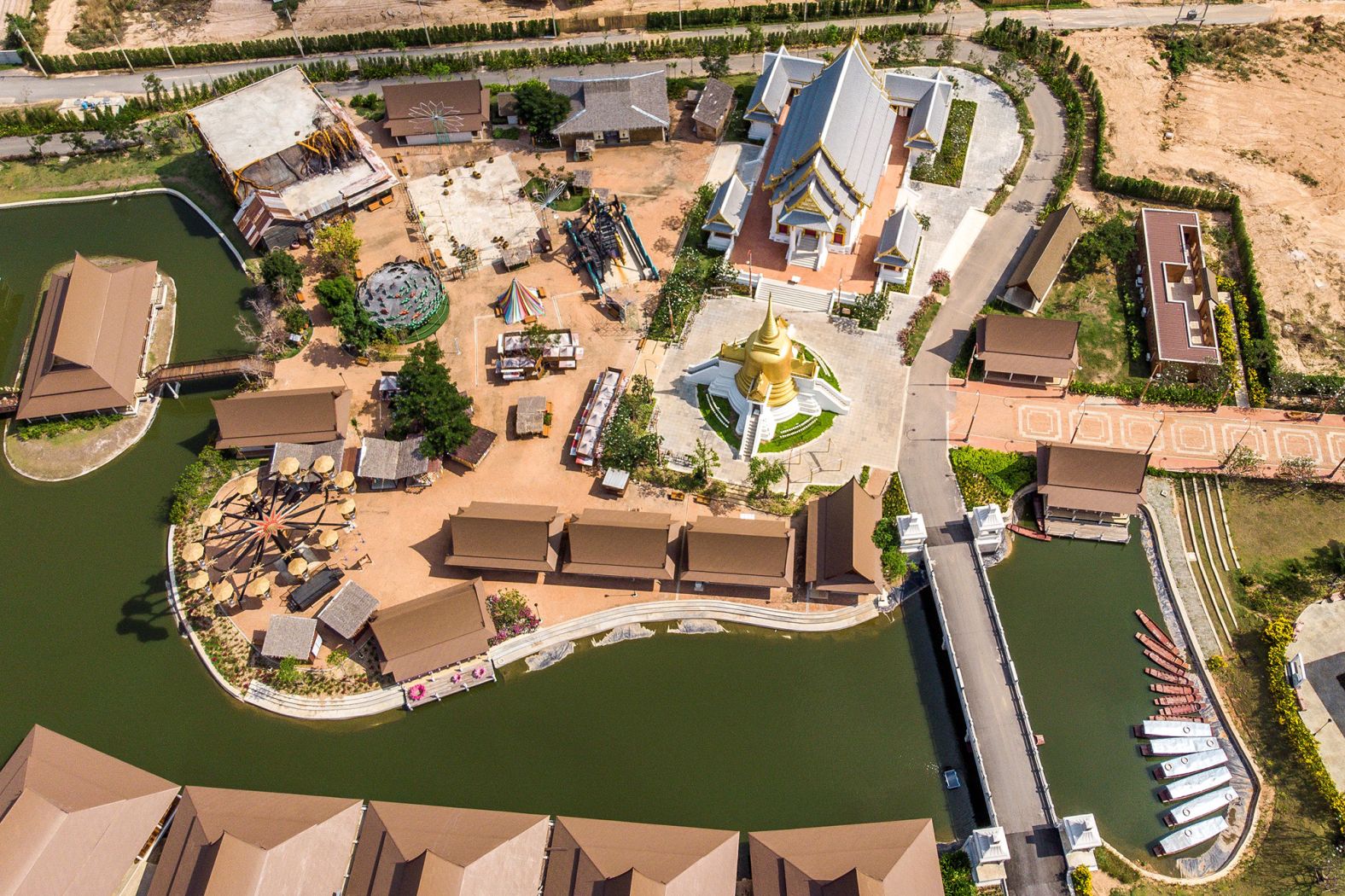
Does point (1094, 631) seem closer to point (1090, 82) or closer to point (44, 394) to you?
point (1090, 82)

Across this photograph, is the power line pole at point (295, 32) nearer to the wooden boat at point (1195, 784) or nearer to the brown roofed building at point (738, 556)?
the brown roofed building at point (738, 556)

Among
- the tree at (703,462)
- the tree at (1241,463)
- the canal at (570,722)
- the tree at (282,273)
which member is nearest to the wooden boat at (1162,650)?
the canal at (570,722)

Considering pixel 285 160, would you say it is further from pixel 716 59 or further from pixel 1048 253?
pixel 1048 253

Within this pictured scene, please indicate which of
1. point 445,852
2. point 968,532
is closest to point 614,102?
point 968,532

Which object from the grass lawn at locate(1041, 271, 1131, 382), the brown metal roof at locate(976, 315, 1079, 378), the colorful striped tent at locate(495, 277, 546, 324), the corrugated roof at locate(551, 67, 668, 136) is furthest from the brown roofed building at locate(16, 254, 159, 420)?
the grass lawn at locate(1041, 271, 1131, 382)

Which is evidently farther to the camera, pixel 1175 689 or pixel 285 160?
pixel 285 160

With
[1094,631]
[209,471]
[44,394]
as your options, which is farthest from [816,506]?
[44,394]
